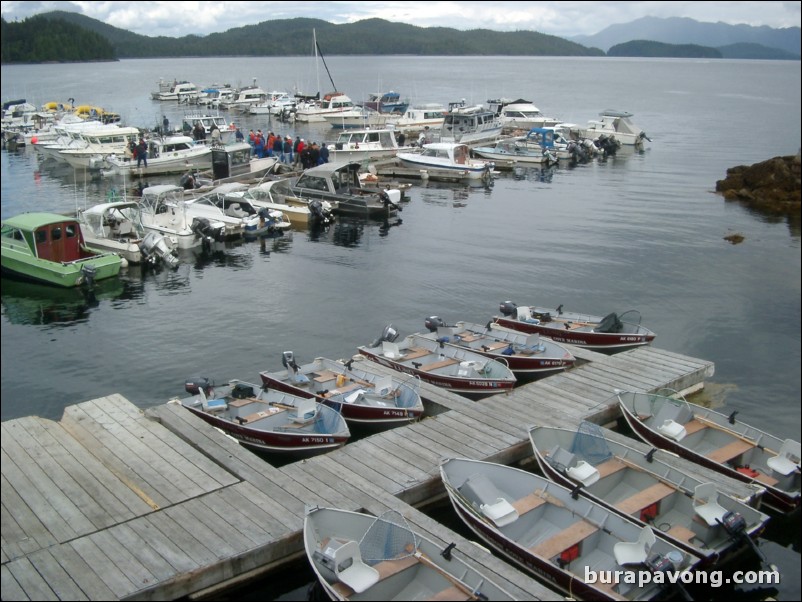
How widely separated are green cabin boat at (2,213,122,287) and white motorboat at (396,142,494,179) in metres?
24.5

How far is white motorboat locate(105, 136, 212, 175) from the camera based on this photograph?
4266 centimetres

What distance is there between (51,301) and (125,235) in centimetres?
526

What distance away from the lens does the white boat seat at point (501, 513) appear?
9875 millimetres

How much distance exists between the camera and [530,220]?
34500mm

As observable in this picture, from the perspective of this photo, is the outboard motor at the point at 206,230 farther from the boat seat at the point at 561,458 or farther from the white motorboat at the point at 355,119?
the white motorboat at the point at 355,119

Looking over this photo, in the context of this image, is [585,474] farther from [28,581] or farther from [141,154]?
[141,154]

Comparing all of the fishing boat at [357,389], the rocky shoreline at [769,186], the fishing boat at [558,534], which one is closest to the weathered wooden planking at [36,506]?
the fishing boat at [357,389]

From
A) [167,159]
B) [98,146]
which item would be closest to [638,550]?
[167,159]

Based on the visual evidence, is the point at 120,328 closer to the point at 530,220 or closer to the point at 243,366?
the point at 243,366

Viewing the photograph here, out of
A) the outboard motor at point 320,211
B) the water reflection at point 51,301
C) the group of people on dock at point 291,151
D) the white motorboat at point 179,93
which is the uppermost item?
the white motorboat at point 179,93

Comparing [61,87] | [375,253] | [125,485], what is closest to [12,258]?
[375,253]

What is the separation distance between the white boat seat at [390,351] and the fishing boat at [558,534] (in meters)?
5.19

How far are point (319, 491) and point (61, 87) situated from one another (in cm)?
13394

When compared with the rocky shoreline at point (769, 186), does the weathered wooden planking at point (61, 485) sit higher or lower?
lower
